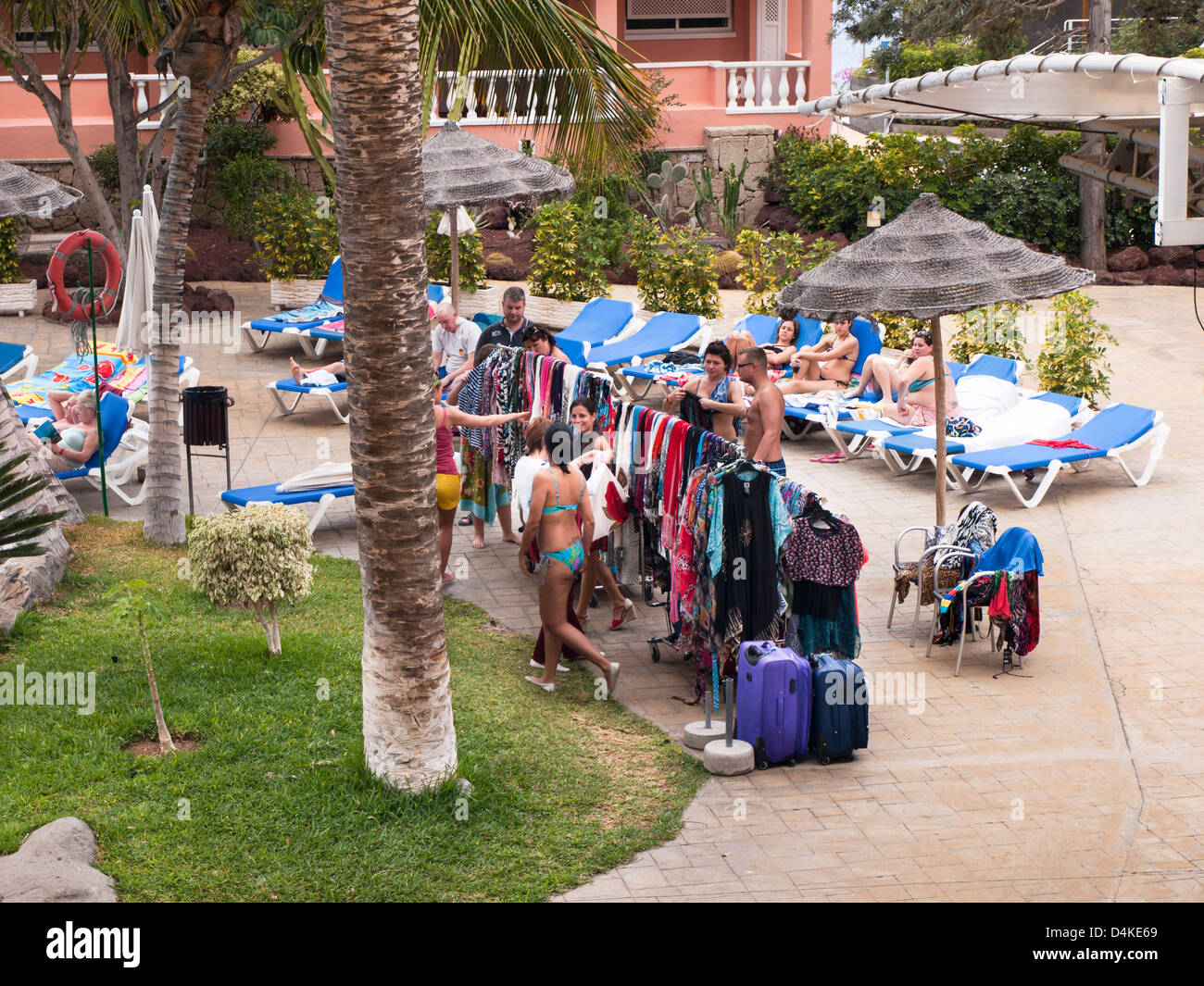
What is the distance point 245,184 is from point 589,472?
1719cm

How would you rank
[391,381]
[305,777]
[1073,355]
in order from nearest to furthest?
[391,381], [305,777], [1073,355]

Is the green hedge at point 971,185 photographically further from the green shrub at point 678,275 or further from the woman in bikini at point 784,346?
the woman in bikini at point 784,346

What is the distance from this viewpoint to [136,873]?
20.2 ft

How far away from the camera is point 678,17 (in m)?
30.7

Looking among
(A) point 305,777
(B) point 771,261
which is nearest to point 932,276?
(A) point 305,777

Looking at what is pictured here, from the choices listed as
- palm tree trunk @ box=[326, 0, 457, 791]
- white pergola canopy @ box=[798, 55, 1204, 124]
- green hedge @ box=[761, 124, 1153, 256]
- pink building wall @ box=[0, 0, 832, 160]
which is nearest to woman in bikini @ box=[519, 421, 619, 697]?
palm tree trunk @ box=[326, 0, 457, 791]

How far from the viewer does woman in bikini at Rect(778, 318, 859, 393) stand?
50.2 feet

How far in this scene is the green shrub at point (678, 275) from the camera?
18672 millimetres

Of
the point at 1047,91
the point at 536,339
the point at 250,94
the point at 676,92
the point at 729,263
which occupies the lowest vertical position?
the point at 536,339

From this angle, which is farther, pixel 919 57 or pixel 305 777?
pixel 919 57

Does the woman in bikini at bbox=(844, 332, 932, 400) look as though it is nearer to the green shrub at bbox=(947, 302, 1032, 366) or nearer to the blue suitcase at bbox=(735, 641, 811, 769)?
the green shrub at bbox=(947, 302, 1032, 366)

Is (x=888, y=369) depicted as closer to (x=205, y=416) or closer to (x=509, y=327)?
(x=509, y=327)

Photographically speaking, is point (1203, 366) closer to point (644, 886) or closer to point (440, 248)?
point (440, 248)

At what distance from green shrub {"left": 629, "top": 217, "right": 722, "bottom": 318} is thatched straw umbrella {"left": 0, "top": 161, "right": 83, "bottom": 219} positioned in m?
7.49
